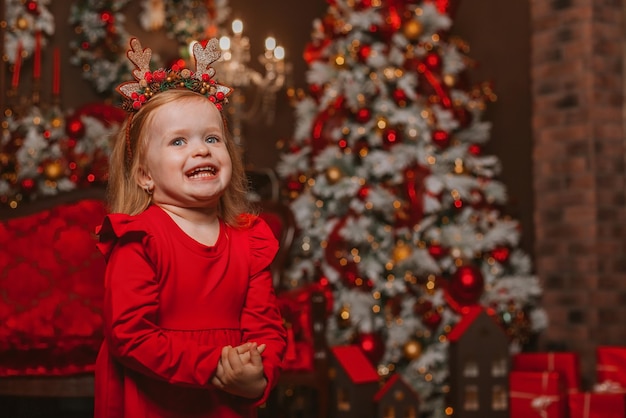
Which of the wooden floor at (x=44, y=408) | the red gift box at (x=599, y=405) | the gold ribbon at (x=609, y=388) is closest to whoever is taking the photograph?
the red gift box at (x=599, y=405)

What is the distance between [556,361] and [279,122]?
6.95ft

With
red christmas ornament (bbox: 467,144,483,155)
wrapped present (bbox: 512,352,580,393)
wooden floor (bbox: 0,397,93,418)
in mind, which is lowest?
wooden floor (bbox: 0,397,93,418)

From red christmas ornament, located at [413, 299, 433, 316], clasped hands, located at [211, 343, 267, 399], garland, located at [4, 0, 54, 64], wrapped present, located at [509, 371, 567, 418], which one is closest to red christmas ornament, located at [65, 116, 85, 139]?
garland, located at [4, 0, 54, 64]

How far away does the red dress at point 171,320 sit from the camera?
5.26ft

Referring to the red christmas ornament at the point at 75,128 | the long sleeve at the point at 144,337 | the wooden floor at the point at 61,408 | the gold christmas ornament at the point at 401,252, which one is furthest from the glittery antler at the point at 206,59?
the gold christmas ornament at the point at 401,252

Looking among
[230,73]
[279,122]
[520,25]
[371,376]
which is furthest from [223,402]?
[520,25]

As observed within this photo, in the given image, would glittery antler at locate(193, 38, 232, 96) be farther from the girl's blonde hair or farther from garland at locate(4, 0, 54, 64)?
garland at locate(4, 0, 54, 64)

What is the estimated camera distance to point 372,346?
4.27m

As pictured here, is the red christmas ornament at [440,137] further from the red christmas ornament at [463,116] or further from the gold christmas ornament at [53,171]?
the gold christmas ornament at [53,171]

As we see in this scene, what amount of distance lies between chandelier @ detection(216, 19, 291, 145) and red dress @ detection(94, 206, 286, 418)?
109 inches

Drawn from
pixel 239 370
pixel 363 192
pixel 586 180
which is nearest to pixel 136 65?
pixel 239 370

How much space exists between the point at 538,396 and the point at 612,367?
0.49 m

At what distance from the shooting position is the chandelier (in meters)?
4.60

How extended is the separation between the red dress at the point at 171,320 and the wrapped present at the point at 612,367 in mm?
3003
